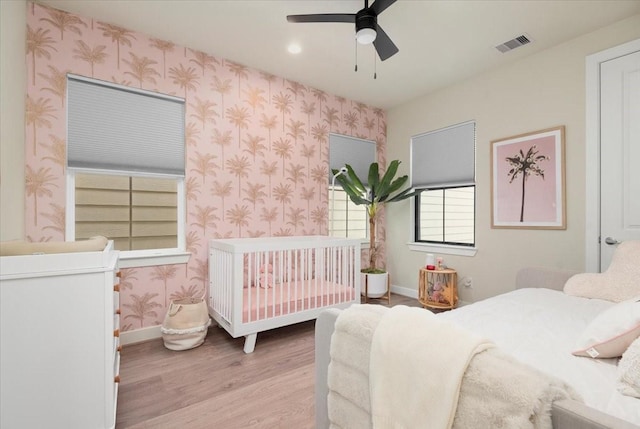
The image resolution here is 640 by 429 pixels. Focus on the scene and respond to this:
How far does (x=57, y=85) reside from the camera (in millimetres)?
2141

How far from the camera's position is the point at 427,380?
675mm

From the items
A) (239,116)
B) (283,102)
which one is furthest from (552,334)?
(283,102)

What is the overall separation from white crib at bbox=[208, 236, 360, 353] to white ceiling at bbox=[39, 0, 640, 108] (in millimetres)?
1698

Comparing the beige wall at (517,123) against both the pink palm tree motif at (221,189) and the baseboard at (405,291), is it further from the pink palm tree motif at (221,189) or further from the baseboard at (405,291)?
the pink palm tree motif at (221,189)

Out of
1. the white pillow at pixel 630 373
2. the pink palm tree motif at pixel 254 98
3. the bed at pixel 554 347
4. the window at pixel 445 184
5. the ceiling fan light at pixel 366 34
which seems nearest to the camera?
the bed at pixel 554 347

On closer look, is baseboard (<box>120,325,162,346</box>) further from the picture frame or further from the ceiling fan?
the picture frame

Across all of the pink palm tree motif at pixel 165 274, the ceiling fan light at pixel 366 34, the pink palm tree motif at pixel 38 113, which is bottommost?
the pink palm tree motif at pixel 165 274

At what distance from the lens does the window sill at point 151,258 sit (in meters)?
2.35

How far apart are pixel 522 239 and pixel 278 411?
2.60m

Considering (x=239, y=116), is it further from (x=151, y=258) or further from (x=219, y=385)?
(x=219, y=385)

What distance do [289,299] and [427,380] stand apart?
1884 mm

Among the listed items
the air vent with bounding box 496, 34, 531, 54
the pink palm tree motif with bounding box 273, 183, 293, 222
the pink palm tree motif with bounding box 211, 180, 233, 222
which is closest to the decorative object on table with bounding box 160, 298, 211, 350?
the pink palm tree motif with bounding box 211, 180, 233, 222

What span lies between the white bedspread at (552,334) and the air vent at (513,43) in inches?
80.0

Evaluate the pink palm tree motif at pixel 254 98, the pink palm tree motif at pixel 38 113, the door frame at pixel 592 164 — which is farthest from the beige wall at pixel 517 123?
the pink palm tree motif at pixel 38 113
